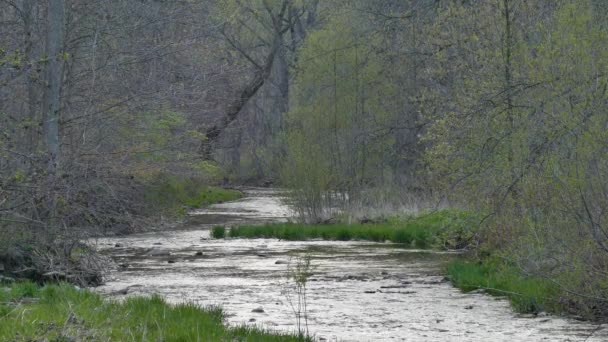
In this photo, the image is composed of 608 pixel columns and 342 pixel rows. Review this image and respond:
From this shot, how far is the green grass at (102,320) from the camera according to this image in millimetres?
8789

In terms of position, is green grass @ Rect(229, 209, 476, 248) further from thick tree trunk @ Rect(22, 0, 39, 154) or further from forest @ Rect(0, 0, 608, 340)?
thick tree trunk @ Rect(22, 0, 39, 154)

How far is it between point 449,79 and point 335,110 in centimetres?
724

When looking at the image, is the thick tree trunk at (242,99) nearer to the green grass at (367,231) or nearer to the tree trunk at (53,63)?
the green grass at (367,231)

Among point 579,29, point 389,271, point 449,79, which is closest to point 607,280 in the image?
point 579,29

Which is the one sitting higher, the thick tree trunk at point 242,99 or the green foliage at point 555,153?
the thick tree trunk at point 242,99

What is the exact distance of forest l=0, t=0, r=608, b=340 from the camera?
12.8m

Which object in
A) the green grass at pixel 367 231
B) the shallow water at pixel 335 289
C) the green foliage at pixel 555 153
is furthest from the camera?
the green grass at pixel 367 231

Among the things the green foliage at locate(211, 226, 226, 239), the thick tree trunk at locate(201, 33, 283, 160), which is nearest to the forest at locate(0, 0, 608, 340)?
the green foliage at locate(211, 226, 226, 239)

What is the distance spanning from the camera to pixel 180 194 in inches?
1492

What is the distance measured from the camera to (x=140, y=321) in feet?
33.7

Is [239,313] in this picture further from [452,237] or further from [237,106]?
[237,106]

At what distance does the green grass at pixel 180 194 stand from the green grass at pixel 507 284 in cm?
1520

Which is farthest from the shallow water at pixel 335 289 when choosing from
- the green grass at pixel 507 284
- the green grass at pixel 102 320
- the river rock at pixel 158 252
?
the green grass at pixel 102 320

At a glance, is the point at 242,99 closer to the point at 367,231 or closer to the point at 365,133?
the point at 365,133
